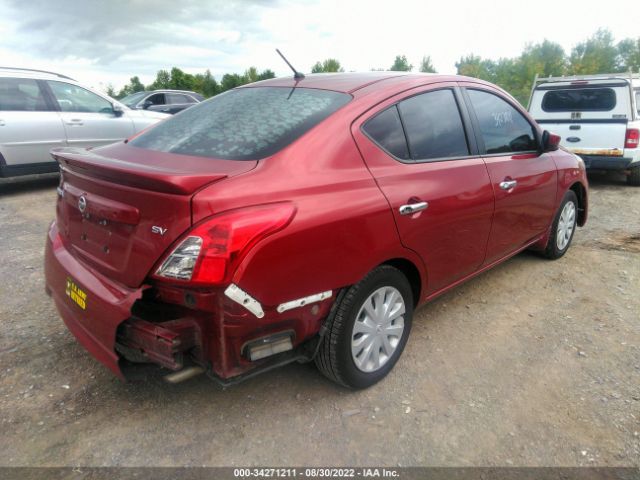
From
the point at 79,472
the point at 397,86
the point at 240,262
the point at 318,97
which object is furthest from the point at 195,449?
the point at 397,86

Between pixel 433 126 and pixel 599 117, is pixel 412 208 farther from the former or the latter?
pixel 599 117

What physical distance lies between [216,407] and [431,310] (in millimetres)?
1779

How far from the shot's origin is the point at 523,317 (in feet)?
11.5

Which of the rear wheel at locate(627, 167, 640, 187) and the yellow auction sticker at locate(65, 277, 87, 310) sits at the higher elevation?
the yellow auction sticker at locate(65, 277, 87, 310)

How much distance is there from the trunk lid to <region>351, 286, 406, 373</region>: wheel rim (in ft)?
3.16

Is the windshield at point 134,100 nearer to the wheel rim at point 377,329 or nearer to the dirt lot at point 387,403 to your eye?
the dirt lot at point 387,403

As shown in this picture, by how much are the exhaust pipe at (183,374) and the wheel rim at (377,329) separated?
768 millimetres

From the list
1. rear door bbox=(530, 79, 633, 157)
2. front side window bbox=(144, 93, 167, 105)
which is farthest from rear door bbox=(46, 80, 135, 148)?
rear door bbox=(530, 79, 633, 157)

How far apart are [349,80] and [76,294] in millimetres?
1854

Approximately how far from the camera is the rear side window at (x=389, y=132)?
8.34 feet

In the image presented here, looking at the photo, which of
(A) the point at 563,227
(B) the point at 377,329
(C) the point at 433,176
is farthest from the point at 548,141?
(B) the point at 377,329

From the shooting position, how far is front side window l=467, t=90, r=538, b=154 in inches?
132

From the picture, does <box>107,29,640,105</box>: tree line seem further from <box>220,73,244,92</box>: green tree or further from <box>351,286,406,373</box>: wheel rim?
<box>351,286,406,373</box>: wheel rim

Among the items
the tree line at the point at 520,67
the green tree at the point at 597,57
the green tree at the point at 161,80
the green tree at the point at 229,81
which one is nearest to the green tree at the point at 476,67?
the tree line at the point at 520,67
